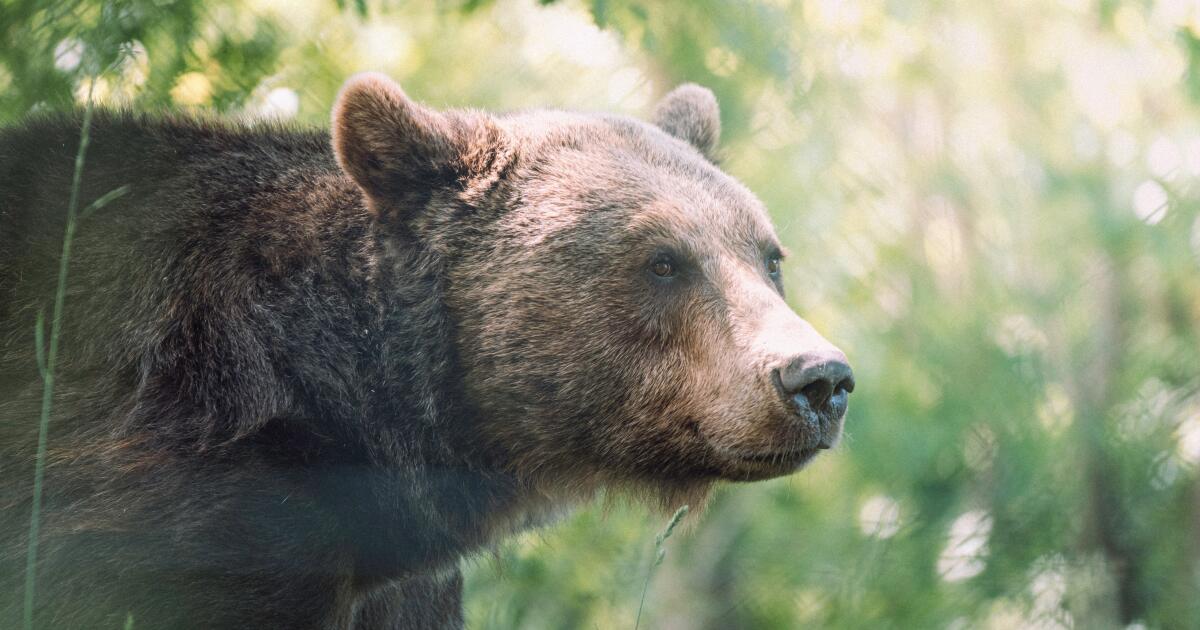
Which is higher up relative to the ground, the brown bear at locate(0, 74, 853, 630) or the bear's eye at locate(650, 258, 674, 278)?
the bear's eye at locate(650, 258, 674, 278)

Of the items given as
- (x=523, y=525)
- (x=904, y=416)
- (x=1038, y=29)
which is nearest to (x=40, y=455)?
(x=523, y=525)

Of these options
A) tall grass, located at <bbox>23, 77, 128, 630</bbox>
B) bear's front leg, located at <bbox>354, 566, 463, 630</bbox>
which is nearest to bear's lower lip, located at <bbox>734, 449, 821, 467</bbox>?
bear's front leg, located at <bbox>354, 566, 463, 630</bbox>

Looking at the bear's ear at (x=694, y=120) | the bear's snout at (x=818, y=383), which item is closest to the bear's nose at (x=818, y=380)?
the bear's snout at (x=818, y=383)

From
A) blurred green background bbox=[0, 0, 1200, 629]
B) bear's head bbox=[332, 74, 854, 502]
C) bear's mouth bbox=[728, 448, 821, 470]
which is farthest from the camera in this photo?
blurred green background bbox=[0, 0, 1200, 629]

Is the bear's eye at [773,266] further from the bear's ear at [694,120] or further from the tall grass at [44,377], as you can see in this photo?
the tall grass at [44,377]

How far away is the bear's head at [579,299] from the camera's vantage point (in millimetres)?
4246

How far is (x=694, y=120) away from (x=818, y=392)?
6.45 feet

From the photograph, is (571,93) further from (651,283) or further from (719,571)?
(651,283)

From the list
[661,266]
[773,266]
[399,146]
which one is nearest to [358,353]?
[399,146]

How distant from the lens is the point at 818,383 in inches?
151

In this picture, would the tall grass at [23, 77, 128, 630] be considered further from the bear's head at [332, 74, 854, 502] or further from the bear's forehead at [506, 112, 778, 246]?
the bear's forehead at [506, 112, 778, 246]

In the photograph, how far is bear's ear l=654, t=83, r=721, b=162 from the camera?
545 centimetres

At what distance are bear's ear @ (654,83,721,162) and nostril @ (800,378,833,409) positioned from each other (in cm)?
186

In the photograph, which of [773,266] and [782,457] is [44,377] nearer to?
[782,457]
